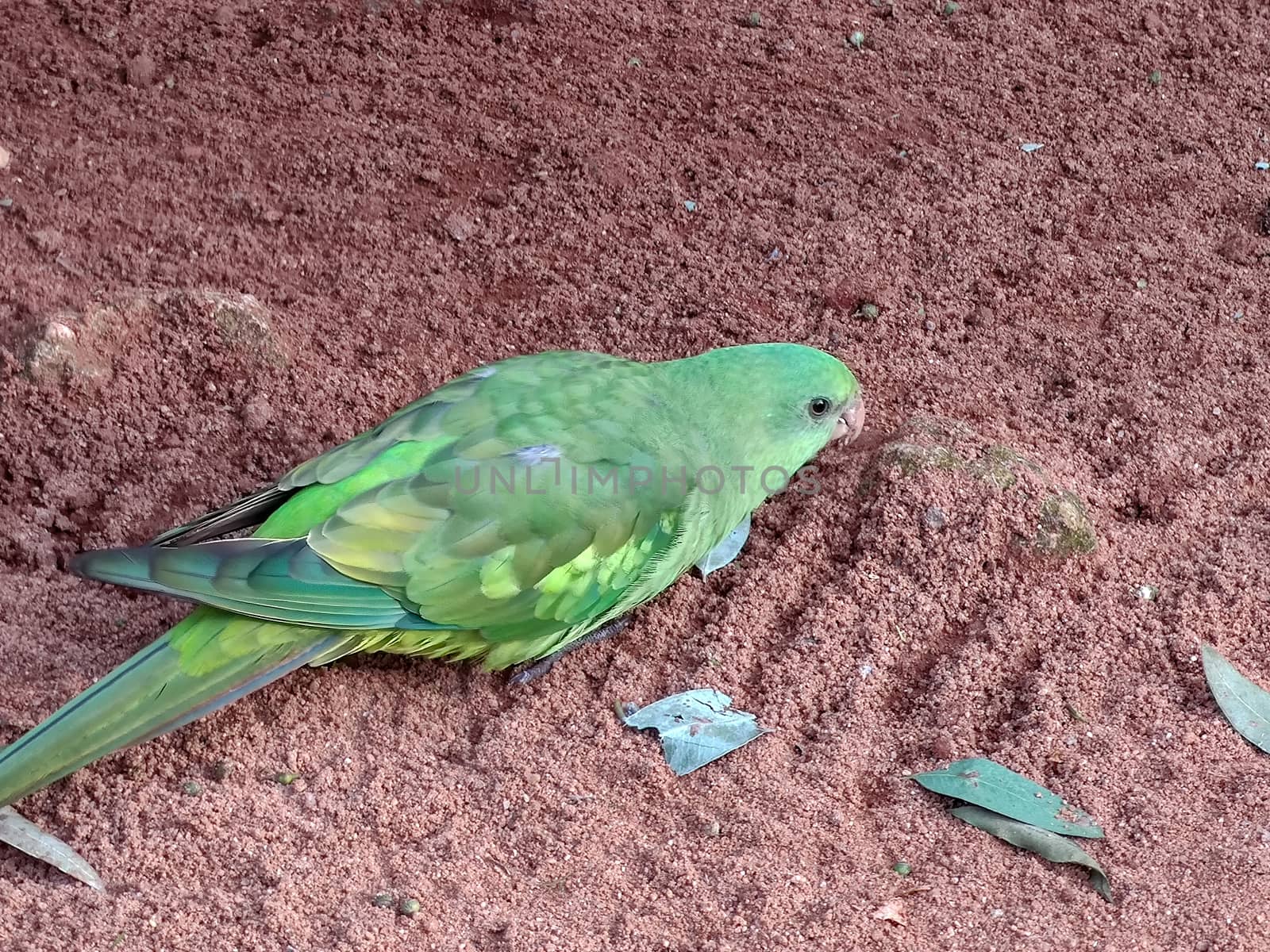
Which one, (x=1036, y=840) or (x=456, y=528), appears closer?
(x=1036, y=840)

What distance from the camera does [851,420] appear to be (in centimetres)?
423

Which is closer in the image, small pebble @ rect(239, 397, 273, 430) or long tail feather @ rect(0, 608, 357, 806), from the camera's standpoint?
long tail feather @ rect(0, 608, 357, 806)

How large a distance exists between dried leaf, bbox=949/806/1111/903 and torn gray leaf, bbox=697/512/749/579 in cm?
119

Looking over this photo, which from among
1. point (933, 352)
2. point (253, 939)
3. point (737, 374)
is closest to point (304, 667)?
point (253, 939)

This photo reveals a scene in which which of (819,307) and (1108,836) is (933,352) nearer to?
(819,307)

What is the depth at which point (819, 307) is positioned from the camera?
497 centimetres

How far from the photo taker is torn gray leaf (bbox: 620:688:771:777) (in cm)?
351

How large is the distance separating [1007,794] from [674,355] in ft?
7.30

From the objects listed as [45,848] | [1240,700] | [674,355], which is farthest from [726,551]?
[45,848]

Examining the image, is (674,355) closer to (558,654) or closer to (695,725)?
(558,654)

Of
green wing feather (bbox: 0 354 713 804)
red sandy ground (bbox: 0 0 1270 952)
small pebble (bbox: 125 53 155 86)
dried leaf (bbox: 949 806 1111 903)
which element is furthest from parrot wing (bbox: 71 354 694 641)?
small pebble (bbox: 125 53 155 86)

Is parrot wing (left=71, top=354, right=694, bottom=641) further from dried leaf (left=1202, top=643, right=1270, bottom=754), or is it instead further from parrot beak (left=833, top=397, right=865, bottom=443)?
dried leaf (left=1202, top=643, right=1270, bottom=754)

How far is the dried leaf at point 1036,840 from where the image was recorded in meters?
3.12

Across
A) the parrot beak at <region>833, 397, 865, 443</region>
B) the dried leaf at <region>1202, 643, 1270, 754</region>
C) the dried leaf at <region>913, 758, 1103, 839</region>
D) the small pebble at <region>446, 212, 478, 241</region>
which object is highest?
the small pebble at <region>446, 212, 478, 241</region>
